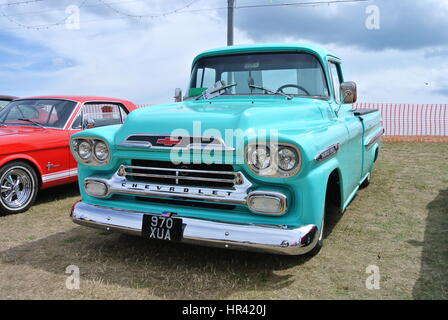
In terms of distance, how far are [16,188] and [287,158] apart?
3688mm

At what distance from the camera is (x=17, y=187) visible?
4.83 metres

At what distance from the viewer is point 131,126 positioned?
3180 mm

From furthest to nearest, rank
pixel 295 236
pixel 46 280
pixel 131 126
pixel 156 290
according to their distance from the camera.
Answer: pixel 131 126 → pixel 46 280 → pixel 156 290 → pixel 295 236

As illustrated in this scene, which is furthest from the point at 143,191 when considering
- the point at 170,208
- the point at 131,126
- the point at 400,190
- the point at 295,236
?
the point at 400,190

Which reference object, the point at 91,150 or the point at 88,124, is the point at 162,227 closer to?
the point at 91,150

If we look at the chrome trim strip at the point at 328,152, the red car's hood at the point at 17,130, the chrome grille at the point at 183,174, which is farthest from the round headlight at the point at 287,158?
the red car's hood at the point at 17,130

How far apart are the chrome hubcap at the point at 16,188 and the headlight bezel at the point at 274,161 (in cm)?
339

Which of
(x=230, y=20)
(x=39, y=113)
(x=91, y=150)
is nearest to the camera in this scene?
(x=91, y=150)

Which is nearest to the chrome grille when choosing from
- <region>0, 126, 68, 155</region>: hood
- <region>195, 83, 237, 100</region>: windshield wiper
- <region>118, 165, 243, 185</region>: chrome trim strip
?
<region>118, 165, 243, 185</region>: chrome trim strip

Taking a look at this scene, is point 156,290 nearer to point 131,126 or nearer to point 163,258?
point 163,258

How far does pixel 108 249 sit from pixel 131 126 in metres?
1.16

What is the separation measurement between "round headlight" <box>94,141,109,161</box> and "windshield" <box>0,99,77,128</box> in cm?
251

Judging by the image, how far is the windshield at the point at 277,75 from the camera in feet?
12.6

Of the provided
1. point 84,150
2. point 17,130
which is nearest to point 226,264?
point 84,150
